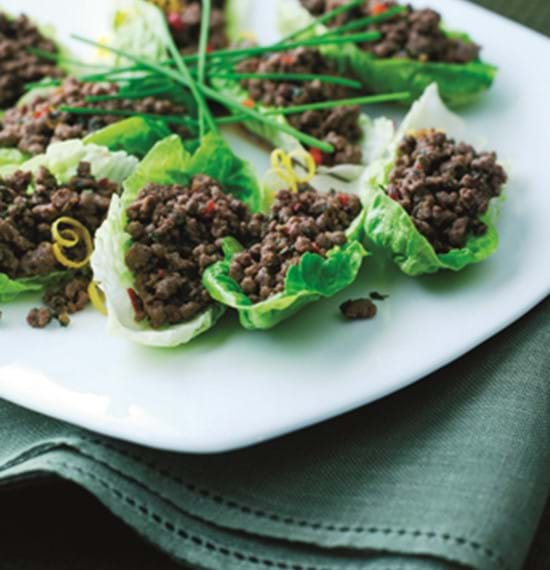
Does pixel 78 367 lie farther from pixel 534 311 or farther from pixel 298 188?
pixel 534 311

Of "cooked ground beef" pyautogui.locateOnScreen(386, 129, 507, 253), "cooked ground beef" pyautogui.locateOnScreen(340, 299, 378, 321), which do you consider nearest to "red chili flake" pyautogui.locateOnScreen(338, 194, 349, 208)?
"cooked ground beef" pyautogui.locateOnScreen(386, 129, 507, 253)

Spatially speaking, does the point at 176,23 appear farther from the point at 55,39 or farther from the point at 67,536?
the point at 67,536

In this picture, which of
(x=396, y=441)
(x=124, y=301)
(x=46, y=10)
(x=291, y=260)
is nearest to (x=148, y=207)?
(x=124, y=301)

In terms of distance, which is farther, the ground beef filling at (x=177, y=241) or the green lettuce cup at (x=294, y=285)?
the ground beef filling at (x=177, y=241)

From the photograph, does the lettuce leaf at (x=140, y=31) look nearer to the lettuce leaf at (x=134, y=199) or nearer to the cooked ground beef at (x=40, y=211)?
the lettuce leaf at (x=134, y=199)

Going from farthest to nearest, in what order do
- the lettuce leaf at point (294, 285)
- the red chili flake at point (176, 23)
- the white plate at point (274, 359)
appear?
1. the red chili flake at point (176, 23)
2. the lettuce leaf at point (294, 285)
3. the white plate at point (274, 359)

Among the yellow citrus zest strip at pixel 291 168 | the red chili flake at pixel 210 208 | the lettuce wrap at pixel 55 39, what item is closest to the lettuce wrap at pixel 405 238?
the yellow citrus zest strip at pixel 291 168
